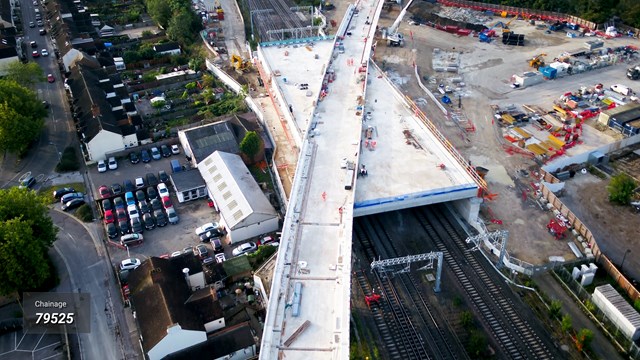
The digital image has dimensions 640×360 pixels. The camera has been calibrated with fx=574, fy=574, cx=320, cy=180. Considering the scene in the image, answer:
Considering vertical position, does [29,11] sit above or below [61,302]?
above

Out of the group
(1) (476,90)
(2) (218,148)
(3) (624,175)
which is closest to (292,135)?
(2) (218,148)

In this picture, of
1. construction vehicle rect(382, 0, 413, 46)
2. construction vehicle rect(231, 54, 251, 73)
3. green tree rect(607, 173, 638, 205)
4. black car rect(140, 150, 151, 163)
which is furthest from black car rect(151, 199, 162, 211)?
construction vehicle rect(382, 0, 413, 46)

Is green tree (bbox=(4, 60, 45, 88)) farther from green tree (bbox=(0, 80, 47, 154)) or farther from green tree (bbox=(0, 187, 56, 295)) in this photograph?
green tree (bbox=(0, 187, 56, 295))

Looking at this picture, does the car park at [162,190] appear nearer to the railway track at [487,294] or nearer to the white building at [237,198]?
the white building at [237,198]

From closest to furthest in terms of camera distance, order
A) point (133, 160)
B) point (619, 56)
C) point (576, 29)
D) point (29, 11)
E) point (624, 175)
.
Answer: point (624, 175) → point (133, 160) → point (619, 56) → point (576, 29) → point (29, 11)

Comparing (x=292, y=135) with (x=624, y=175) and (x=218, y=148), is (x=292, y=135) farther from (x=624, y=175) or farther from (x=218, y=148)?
(x=624, y=175)
